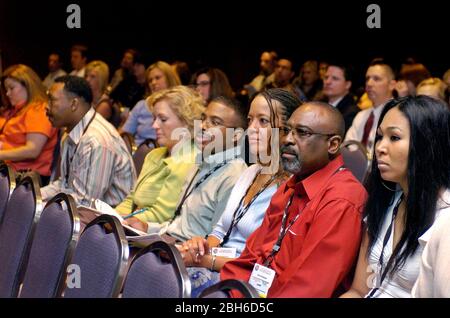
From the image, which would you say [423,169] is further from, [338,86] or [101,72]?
[101,72]

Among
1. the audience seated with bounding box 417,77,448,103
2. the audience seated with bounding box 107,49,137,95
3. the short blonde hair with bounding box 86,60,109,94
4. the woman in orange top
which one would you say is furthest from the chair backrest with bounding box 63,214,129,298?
the audience seated with bounding box 107,49,137,95

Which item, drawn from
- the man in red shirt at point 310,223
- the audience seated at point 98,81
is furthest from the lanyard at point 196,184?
the audience seated at point 98,81

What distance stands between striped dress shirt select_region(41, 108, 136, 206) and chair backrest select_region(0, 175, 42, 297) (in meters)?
1.32

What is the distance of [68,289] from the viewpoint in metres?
2.49

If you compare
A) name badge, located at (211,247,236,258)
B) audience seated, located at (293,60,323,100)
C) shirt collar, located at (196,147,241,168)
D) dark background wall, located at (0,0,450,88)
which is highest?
dark background wall, located at (0,0,450,88)

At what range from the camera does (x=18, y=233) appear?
3.01m

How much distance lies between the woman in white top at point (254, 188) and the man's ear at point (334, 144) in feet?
1.41

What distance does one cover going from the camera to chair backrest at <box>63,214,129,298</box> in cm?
226

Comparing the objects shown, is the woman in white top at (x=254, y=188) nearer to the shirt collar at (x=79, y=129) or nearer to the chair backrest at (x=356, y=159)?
the chair backrest at (x=356, y=159)

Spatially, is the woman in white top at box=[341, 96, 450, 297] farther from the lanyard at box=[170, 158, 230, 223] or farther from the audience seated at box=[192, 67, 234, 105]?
the audience seated at box=[192, 67, 234, 105]

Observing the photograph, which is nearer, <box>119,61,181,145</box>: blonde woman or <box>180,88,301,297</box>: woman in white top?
<box>180,88,301,297</box>: woman in white top

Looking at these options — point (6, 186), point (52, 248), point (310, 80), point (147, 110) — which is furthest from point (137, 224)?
point (310, 80)
